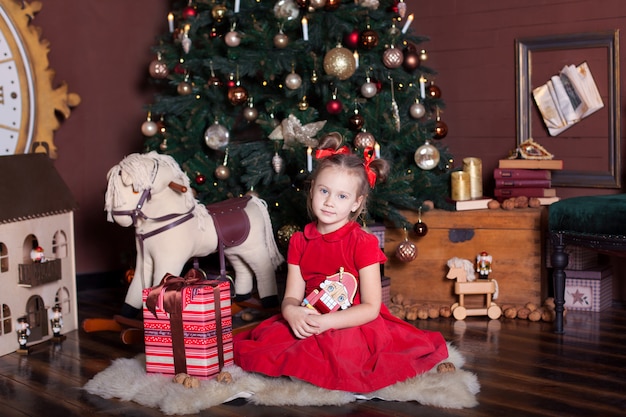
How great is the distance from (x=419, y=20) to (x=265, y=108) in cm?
123

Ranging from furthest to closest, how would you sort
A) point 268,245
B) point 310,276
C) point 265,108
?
1. point 265,108
2. point 268,245
3. point 310,276

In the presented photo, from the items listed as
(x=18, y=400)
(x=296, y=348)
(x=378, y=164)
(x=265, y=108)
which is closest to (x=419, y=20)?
(x=265, y=108)

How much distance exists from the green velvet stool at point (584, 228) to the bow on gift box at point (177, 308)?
1.62m

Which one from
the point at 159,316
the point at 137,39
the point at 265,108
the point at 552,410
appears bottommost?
the point at 552,410

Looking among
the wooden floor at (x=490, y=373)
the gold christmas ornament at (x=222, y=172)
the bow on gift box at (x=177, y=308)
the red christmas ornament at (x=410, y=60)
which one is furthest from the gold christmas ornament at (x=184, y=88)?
the bow on gift box at (x=177, y=308)

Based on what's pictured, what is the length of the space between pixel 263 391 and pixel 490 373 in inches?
35.1

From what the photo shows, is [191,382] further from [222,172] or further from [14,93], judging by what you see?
[14,93]

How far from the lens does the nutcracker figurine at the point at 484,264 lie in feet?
13.8

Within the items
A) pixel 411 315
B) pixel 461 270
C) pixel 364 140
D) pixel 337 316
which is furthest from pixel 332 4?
pixel 337 316

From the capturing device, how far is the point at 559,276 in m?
3.79

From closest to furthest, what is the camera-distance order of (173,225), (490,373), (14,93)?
(490,373), (173,225), (14,93)

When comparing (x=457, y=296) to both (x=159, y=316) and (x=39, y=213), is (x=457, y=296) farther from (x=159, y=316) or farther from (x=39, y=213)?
(x=39, y=213)

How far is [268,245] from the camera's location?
13.5 ft

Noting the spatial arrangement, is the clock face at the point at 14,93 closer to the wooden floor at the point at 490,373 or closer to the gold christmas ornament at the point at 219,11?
the gold christmas ornament at the point at 219,11
